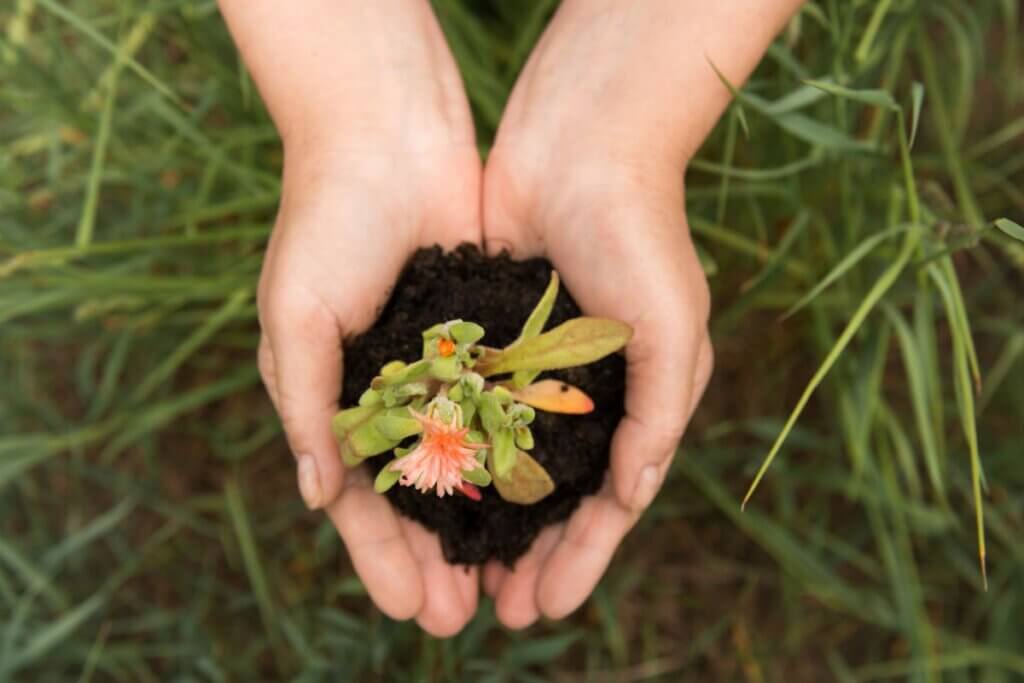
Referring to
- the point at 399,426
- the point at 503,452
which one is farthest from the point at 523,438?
the point at 399,426

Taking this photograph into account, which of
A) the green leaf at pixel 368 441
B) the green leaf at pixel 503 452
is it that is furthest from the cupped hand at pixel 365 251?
the green leaf at pixel 503 452

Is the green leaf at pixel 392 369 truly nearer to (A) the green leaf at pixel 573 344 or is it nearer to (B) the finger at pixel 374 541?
(A) the green leaf at pixel 573 344

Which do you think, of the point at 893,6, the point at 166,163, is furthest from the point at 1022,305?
the point at 166,163

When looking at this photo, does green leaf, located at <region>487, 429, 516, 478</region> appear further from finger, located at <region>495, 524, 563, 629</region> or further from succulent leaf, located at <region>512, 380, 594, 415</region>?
finger, located at <region>495, 524, 563, 629</region>

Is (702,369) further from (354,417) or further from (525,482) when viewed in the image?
(354,417)

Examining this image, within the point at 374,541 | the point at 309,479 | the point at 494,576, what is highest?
the point at 309,479
